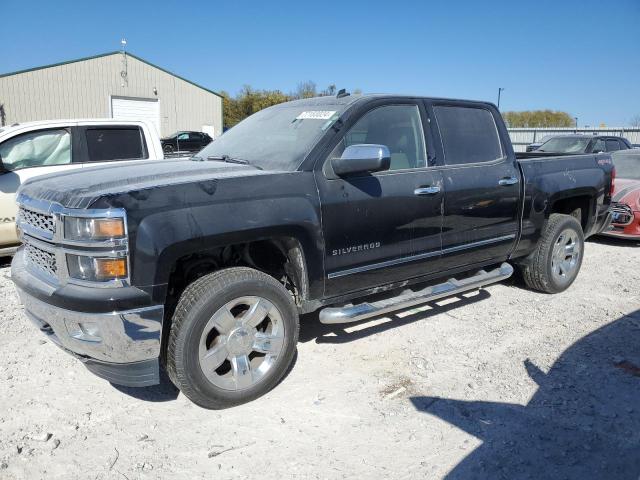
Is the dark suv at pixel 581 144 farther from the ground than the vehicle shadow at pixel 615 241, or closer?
farther from the ground

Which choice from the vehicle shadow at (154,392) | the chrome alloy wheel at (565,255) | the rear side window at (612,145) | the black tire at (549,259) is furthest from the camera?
the rear side window at (612,145)

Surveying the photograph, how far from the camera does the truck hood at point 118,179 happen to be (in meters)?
2.82

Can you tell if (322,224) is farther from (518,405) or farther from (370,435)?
(518,405)

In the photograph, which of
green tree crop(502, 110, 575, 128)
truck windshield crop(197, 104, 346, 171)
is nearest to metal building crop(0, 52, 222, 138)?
truck windshield crop(197, 104, 346, 171)

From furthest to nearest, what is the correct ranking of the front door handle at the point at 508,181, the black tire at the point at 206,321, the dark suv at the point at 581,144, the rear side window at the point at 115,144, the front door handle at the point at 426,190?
1. the dark suv at the point at 581,144
2. the rear side window at the point at 115,144
3. the front door handle at the point at 508,181
4. the front door handle at the point at 426,190
5. the black tire at the point at 206,321

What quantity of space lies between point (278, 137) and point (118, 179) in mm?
1311

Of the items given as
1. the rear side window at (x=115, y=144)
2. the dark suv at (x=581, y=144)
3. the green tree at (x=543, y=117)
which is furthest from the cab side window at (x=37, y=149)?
the green tree at (x=543, y=117)

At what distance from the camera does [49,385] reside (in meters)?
3.48

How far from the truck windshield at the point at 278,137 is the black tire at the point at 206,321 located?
83cm

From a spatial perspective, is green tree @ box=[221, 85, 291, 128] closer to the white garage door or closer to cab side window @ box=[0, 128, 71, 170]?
the white garage door

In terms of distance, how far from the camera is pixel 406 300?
3.96 meters

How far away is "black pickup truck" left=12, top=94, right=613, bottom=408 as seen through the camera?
9.09 feet

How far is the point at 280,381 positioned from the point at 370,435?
836 mm

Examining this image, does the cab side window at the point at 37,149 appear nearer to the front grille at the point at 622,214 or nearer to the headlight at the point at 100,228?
the headlight at the point at 100,228
